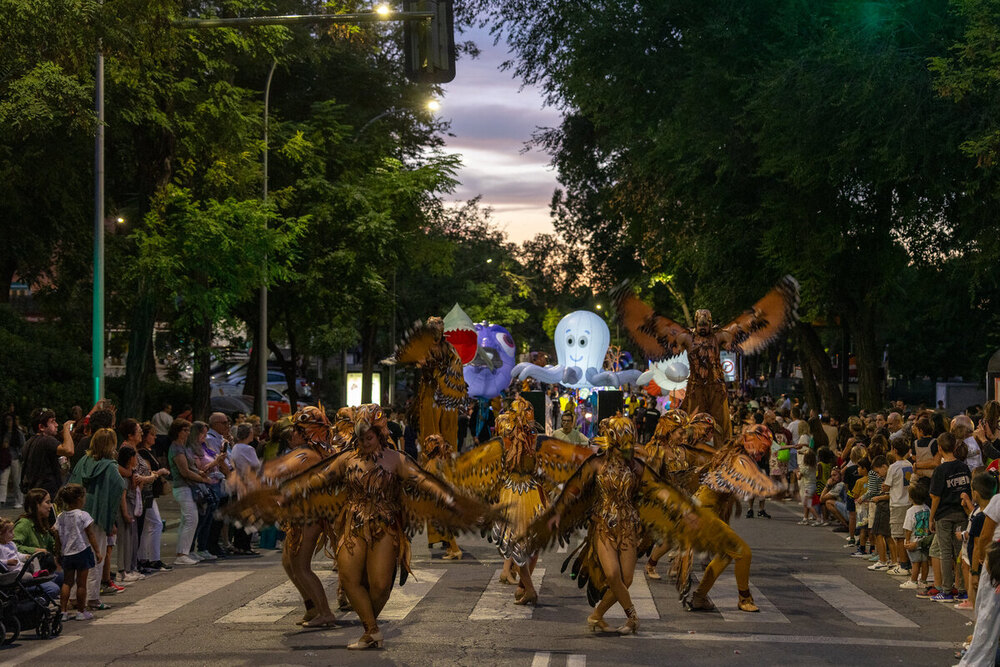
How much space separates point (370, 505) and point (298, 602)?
2.90m

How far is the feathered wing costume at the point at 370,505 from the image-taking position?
1008 cm

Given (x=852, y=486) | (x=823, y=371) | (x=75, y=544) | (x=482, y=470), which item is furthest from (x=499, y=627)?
(x=823, y=371)

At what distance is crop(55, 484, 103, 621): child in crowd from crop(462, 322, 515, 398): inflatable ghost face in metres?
14.9

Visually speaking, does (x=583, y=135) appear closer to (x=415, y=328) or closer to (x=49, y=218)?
(x=49, y=218)

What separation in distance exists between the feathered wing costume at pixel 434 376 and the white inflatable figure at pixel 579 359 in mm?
15819

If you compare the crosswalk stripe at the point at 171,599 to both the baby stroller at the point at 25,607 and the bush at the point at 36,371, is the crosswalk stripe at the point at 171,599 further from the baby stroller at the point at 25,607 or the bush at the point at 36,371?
the bush at the point at 36,371

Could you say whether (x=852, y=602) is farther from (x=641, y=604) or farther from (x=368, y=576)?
(x=368, y=576)

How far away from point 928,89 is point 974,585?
12972mm

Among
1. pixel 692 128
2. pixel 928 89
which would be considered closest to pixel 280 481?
pixel 928 89

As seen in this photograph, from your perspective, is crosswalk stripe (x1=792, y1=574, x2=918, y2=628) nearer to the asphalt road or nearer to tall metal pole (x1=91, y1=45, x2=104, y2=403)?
the asphalt road

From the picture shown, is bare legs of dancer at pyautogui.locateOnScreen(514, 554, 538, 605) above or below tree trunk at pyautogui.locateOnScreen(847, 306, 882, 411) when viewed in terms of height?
below

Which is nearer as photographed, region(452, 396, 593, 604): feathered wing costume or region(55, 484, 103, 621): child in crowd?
region(55, 484, 103, 621): child in crowd

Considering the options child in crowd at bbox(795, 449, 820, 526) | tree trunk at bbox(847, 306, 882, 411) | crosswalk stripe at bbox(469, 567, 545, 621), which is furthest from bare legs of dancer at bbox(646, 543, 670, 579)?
tree trunk at bbox(847, 306, 882, 411)

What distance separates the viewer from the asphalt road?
9867mm
